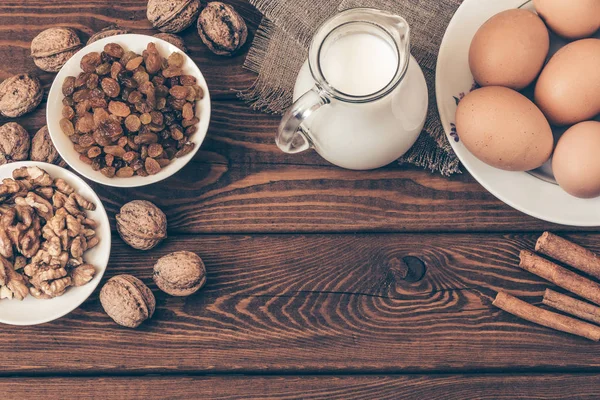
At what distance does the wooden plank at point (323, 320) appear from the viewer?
1.06m

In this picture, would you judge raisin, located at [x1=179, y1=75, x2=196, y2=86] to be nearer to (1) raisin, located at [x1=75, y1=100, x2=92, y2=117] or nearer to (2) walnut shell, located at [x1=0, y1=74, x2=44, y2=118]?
(1) raisin, located at [x1=75, y1=100, x2=92, y2=117]

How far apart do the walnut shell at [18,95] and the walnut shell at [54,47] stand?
3 cm

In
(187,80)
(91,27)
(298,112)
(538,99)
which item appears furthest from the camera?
(91,27)

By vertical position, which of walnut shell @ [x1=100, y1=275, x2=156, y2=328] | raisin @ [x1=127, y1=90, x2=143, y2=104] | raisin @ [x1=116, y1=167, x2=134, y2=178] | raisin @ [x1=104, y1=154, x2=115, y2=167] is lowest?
walnut shell @ [x1=100, y1=275, x2=156, y2=328]

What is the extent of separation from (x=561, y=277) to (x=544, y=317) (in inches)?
2.7

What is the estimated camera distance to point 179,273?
1.02 m

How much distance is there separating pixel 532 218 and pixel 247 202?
0.47 metres

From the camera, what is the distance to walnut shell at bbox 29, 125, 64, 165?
1069mm

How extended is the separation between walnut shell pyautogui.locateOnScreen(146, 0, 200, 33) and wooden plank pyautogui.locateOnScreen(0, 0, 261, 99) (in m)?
0.03

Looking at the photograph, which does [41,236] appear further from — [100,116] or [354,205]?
[354,205]

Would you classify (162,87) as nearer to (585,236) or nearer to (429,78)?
(429,78)

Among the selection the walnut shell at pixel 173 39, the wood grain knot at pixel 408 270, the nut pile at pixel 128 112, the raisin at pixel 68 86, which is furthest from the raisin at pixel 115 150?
the wood grain knot at pixel 408 270

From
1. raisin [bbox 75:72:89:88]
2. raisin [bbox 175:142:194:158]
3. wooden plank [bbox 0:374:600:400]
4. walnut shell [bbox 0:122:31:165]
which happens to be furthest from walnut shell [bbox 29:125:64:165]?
wooden plank [bbox 0:374:600:400]

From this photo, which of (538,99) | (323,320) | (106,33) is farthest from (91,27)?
(538,99)
